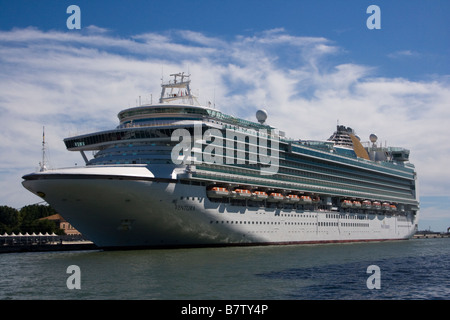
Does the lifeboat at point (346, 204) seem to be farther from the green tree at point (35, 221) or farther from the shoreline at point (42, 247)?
the green tree at point (35, 221)

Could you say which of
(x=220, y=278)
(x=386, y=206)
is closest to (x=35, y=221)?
(x=386, y=206)

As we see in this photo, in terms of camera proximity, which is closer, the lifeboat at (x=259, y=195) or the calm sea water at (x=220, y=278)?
the calm sea water at (x=220, y=278)

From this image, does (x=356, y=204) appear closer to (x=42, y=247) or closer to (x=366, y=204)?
(x=366, y=204)

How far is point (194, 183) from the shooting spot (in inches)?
1802

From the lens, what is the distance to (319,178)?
66625mm

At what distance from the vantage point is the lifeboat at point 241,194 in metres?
49.3

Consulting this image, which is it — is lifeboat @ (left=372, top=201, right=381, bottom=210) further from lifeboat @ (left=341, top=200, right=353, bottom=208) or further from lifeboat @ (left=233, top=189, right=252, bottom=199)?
lifeboat @ (left=233, top=189, right=252, bottom=199)

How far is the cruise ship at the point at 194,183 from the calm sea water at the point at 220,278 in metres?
4.47

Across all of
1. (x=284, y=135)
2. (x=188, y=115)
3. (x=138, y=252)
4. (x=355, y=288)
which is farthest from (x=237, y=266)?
(x=284, y=135)

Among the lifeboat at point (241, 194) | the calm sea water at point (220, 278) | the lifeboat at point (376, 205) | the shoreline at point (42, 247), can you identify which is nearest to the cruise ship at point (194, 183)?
the lifeboat at point (241, 194)

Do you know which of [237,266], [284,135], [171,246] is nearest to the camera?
[237,266]

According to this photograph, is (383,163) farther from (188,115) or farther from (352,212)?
(188,115)

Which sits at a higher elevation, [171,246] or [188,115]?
[188,115]
